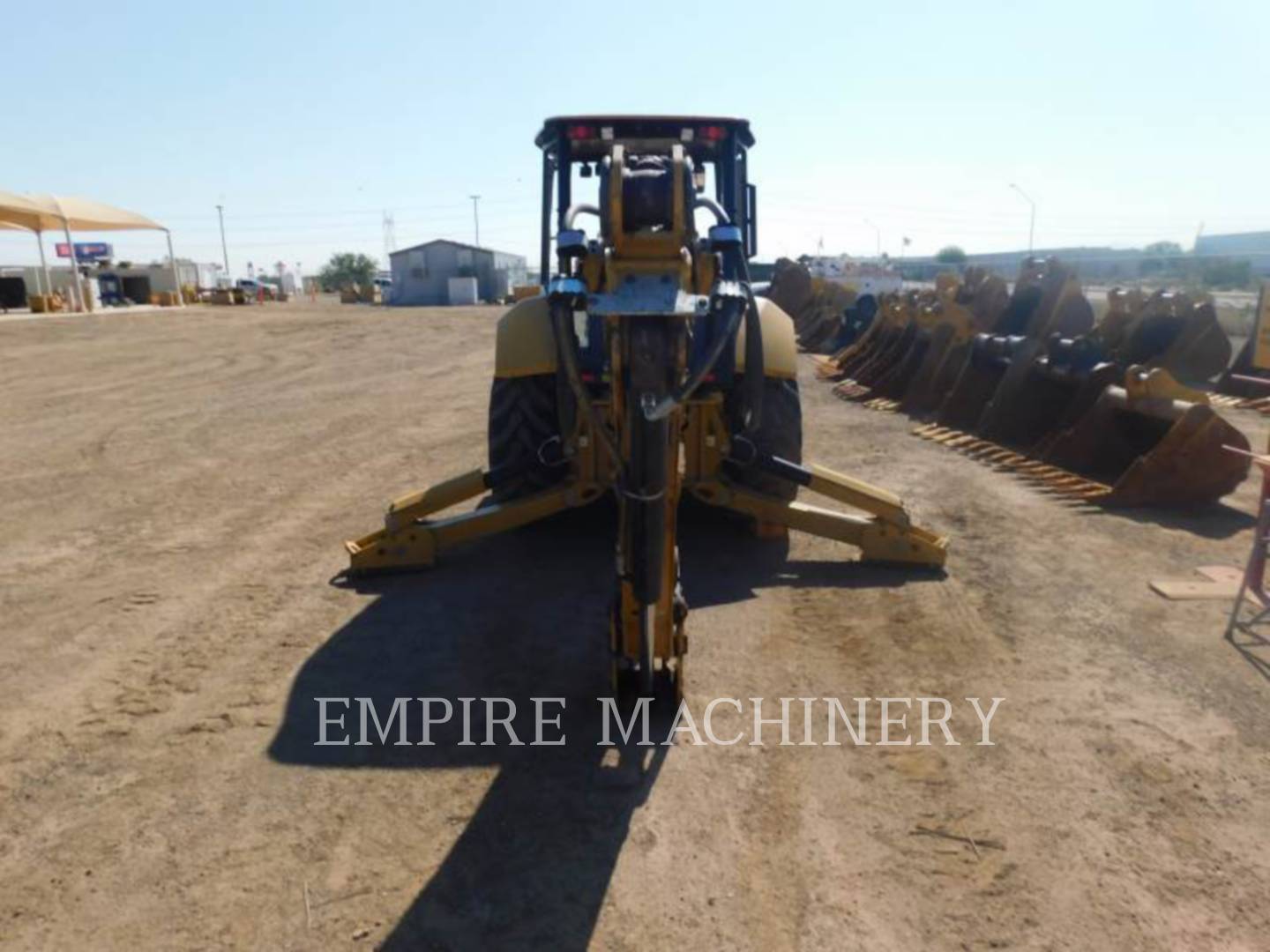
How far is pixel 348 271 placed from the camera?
81.7m

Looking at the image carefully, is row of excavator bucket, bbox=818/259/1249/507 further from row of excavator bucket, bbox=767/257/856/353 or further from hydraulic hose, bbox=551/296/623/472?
hydraulic hose, bbox=551/296/623/472

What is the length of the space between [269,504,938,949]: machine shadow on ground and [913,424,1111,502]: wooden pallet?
221cm

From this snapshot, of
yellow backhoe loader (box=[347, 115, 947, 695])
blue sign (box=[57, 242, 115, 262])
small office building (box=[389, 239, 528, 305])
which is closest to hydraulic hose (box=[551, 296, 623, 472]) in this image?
yellow backhoe loader (box=[347, 115, 947, 695])

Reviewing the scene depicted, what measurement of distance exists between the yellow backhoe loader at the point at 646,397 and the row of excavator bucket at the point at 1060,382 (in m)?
2.34

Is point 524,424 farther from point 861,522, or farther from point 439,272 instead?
point 439,272

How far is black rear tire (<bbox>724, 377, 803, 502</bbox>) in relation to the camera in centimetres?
548

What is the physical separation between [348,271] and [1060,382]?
80.2 metres

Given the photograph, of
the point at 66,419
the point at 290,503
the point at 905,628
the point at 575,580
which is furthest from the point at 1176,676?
the point at 66,419

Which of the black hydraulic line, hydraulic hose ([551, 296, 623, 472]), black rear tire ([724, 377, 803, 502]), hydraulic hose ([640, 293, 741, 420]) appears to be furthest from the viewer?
black rear tire ([724, 377, 803, 502])

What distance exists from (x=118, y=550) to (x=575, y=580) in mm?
2877

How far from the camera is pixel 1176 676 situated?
396 centimetres

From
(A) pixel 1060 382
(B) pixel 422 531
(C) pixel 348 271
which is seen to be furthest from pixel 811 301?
(C) pixel 348 271

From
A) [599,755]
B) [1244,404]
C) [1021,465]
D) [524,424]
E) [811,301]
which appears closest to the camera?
[599,755]

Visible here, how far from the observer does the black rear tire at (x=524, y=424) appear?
548 centimetres
